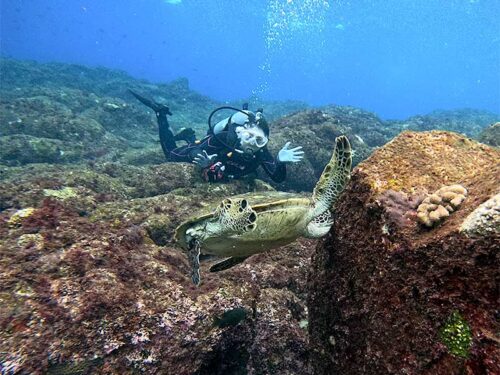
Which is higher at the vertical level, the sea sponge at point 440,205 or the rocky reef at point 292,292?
the sea sponge at point 440,205

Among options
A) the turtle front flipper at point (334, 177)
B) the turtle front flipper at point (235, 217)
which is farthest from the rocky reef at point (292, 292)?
the turtle front flipper at point (235, 217)

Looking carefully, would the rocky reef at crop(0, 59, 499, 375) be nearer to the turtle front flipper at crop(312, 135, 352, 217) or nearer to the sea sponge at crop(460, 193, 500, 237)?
the sea sponge at crop(460, 193, 500, 237)

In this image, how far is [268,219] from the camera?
3068mm

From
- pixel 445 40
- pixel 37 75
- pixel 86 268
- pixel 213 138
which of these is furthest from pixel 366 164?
pixel 445 40

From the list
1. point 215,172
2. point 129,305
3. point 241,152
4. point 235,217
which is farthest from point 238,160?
point 129,305

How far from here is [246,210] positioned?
110 inches

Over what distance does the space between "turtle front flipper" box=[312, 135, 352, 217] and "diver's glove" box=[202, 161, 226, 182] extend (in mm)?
4448

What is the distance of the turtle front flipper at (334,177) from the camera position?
10.1 ft

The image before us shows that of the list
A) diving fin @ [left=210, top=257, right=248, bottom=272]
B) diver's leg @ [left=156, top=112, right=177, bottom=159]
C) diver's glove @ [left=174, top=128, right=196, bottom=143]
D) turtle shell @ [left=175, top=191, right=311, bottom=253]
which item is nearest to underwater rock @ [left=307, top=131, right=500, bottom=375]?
turtle shell @ [left=175, top=191, right=311, bottom=253]

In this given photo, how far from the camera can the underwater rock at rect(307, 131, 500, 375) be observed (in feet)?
5.48

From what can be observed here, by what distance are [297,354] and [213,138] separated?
622 cm

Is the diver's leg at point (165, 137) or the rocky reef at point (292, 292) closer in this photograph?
the rocky reef at point (292, 292)

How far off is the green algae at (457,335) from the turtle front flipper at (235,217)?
1.60 metres

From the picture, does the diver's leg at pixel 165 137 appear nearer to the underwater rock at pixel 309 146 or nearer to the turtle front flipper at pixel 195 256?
the underwater rock at pixel 309 146
